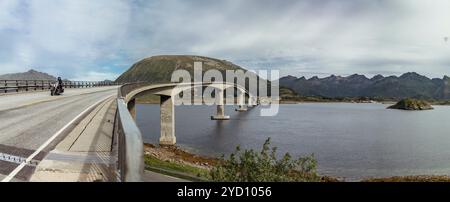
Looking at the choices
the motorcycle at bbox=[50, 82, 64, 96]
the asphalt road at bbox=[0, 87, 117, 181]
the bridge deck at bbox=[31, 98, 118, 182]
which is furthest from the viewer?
the motorcycle at bbox=[50, 82, 64, 96]

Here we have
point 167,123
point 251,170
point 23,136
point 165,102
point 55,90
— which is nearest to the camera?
point 23,136

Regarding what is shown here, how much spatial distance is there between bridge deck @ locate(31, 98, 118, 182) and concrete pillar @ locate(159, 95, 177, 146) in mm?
51083

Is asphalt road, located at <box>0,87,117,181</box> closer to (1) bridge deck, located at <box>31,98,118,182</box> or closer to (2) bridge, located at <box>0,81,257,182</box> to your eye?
(2) bridge, located at <box>0,81,257,182</box>

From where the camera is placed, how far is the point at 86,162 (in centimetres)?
950

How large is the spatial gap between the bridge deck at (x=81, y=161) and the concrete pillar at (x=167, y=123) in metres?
51.1

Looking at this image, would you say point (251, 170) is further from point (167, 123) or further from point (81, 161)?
point (167, 123)

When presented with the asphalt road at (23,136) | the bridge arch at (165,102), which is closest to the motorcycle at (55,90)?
the bridge arch at (165,102)

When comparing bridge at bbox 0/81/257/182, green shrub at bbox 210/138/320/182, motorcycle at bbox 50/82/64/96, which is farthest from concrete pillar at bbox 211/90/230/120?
green shrub at bbox 210/138/320/182

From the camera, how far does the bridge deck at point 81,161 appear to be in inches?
330

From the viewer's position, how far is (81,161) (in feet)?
31.7

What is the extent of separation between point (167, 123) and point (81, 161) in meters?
59.5

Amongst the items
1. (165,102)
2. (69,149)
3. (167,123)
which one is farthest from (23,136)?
(165,102)

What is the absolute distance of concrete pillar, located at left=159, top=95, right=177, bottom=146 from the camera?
6488cm
